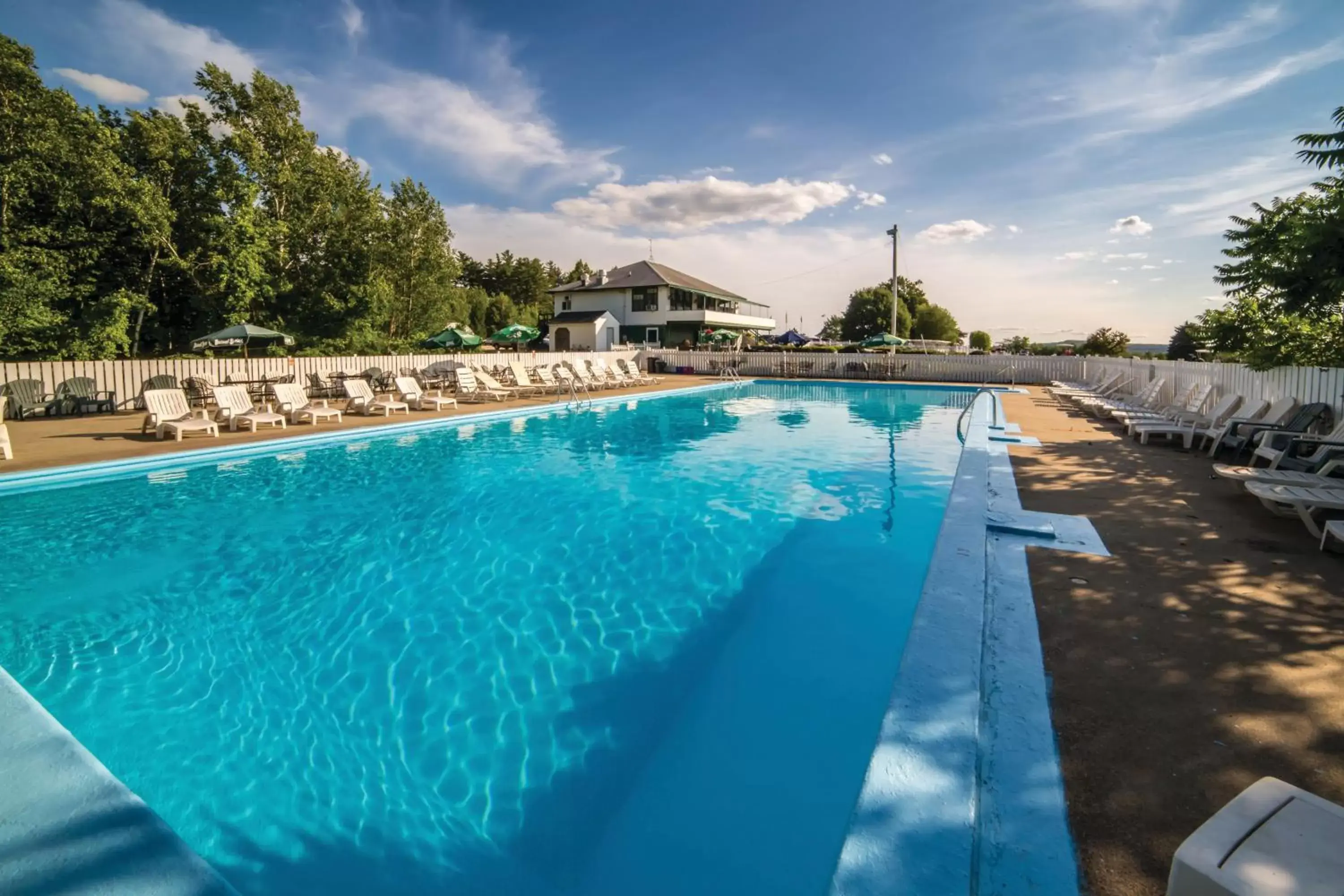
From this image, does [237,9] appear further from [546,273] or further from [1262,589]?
[546,273]

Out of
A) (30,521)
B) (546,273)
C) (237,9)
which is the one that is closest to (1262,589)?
(30,521)

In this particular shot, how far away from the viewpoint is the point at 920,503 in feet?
25.6

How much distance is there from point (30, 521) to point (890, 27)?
15883 millimetres

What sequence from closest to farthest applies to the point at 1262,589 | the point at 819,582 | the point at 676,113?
the point at 1262,589, the point at 819,582, the point at 676,113

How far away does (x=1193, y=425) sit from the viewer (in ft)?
32.0

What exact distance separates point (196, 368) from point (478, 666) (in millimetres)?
16353

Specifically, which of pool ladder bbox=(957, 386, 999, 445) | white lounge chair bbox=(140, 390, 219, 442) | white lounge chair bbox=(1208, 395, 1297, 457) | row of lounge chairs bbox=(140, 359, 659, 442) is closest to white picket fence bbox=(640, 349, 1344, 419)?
white lounge chair bbox=(1208, 395, 1297, 457)

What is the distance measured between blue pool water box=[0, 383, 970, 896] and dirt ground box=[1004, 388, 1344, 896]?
95cm

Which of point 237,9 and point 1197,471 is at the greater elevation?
point 237,9

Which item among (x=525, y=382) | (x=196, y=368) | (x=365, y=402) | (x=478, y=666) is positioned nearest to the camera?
(x=478, y=666)

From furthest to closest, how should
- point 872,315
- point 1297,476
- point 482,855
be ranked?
point 872,315 → point 1297,476 → point 482,855

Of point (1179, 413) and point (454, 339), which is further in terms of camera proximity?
point (454, 339)

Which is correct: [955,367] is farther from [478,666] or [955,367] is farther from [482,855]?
[482,855]

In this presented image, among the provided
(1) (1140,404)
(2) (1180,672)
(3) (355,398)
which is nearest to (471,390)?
(3) (355,398)
